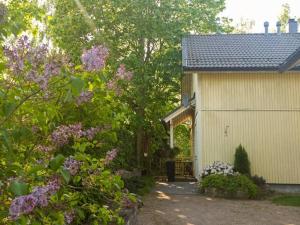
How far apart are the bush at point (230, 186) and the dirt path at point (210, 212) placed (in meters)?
0.65

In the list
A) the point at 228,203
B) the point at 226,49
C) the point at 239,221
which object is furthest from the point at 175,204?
the point at 226,49

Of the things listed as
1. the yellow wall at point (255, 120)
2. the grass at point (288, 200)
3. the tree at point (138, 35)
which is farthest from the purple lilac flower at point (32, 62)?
the tree at point (138, 35)

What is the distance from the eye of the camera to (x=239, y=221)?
9844 millimetres

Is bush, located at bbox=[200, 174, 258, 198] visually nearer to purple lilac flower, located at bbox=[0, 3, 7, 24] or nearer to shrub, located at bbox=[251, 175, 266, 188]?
shrub, located at bbox=[251, 175, 266, 188]

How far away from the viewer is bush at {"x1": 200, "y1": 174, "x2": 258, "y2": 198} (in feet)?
45.8

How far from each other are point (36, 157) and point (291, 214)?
899cm

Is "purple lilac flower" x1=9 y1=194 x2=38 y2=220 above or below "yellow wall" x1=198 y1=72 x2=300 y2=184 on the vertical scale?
below

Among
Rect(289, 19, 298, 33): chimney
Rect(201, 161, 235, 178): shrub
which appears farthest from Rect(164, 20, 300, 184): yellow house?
Rect(289, 19, 298, 33): chimney

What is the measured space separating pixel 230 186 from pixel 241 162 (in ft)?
6.10

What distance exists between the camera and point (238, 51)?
18656 mm

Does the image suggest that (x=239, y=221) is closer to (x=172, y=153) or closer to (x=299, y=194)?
(x=299, y=194)

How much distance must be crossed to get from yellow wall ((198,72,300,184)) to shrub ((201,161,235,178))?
0.74m

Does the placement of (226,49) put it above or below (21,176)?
above

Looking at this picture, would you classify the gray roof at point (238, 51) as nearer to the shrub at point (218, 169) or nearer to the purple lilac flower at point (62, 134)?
the shrub at point (218, 169)
